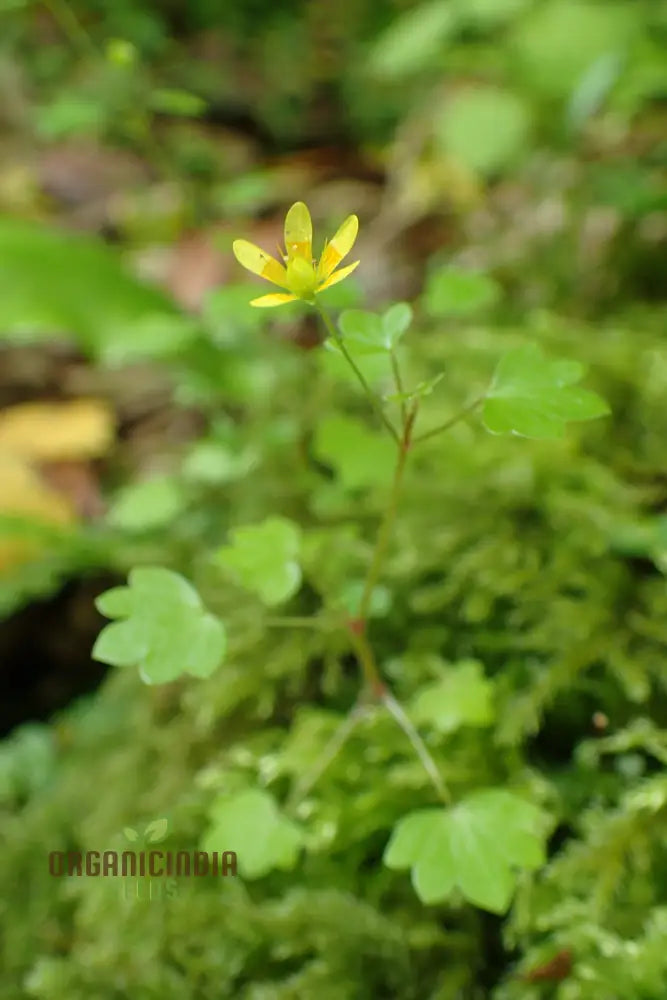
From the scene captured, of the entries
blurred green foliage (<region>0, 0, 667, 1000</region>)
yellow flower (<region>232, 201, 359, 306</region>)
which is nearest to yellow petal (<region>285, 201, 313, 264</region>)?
yellow flower (<region>232, 201, 359, 306</region>)

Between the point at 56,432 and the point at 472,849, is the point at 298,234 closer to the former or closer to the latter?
the point at 472,849

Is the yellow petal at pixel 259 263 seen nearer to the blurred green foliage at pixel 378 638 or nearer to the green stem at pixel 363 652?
the blurred green foliage at pixel 378 638

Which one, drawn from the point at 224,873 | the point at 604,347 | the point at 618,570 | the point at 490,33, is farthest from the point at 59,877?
the point at 490,33

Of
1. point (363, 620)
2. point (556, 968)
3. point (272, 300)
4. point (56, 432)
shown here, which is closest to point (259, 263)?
point (272, 300)

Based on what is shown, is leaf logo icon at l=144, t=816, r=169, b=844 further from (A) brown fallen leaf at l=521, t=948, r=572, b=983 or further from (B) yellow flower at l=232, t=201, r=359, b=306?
(B) yellow flower at l=232, t=201, r=359, b=306

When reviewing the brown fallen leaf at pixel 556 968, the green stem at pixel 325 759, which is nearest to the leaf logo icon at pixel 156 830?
the green stem at pixel 325 759

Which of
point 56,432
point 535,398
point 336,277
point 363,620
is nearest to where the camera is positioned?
point 336,277

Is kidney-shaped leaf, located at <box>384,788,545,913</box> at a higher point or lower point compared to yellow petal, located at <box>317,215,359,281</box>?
lower
